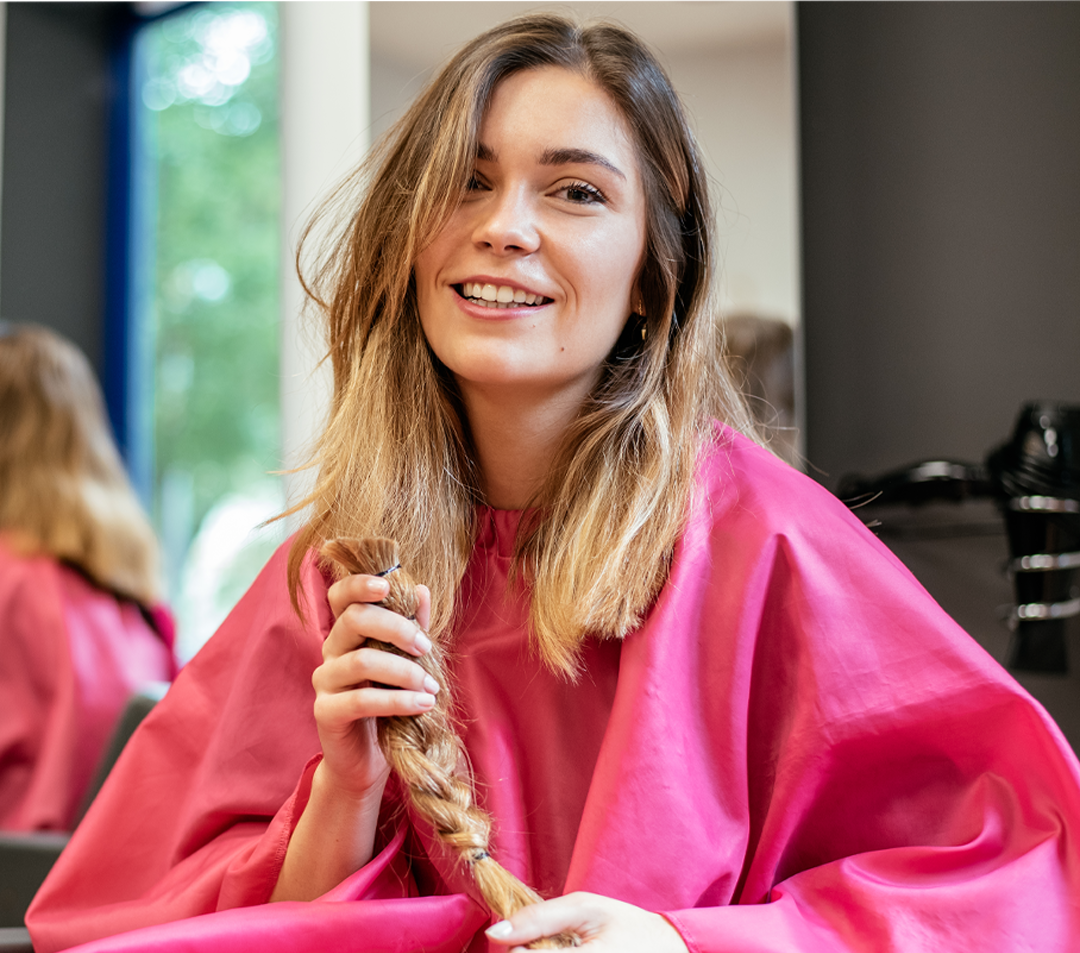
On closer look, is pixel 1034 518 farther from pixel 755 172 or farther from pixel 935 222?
pixel 755 172

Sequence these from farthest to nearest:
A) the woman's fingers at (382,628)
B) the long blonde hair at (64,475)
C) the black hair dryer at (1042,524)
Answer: the long blonde hair at (64,475)
the black hair dryer at (1042,524)
the woman's fingers at (382,628)

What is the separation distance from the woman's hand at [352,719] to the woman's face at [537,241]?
0.33 metres

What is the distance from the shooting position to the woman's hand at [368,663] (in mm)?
1000

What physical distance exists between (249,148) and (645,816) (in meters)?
3.36

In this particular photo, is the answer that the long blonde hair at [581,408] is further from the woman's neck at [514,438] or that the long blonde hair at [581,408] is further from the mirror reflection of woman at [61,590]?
the mirror reflection of woman at [61,590]

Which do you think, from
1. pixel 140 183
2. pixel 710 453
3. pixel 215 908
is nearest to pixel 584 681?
pixel 710 453

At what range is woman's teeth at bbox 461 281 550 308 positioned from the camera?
123 cm

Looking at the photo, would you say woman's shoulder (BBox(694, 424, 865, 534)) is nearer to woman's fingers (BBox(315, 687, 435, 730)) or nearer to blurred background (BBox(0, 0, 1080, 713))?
woman's fingers (BBox(315, 687, 435, 730))

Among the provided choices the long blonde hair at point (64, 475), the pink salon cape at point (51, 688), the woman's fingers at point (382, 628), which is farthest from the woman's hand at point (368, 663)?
the long blonde hair at point (64, 475)

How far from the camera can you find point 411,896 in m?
1.22

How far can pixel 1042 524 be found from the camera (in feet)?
5.61

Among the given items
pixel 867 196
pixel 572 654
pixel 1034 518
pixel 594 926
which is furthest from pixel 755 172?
pixel 594 926

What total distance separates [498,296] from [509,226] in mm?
78

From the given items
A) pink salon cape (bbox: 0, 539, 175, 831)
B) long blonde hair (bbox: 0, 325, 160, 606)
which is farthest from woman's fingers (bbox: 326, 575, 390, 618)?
long blonde hair (bbox: 0, 325, 160, 606)
